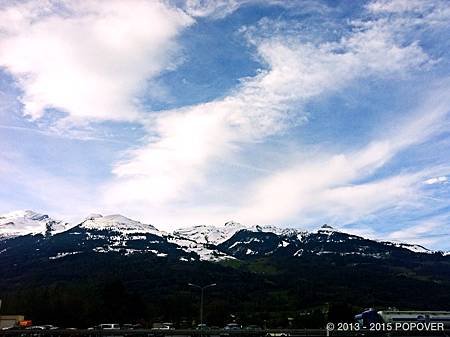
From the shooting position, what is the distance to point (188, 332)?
73.9m

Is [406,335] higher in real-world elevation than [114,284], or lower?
lower

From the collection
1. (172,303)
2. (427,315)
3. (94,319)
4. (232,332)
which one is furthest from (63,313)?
(427,315)

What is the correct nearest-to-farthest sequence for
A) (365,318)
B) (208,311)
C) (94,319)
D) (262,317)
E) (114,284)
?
(365,318), (94,319), (114,284), (208,311), (262,317)

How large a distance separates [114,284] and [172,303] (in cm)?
2892

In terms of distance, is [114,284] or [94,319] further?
[114,284]

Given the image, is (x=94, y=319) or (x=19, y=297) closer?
(x=94, y=319)

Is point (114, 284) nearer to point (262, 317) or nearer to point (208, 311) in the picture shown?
point (208, 311)

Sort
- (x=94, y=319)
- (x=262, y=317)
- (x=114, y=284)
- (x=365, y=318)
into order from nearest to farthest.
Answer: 1. (x=365, y=318)
2. (x=94, y=319)
3. (x=114, y=284)
4. (x=262, y=317)

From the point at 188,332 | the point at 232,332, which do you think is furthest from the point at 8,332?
the point at 232,332

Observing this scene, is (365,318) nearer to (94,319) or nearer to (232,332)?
(232,332)

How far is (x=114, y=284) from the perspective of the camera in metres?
138

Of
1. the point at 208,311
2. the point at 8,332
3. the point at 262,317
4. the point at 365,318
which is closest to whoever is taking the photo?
the point at 8,332

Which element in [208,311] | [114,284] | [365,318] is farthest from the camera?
[208,311]

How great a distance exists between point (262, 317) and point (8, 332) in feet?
376
